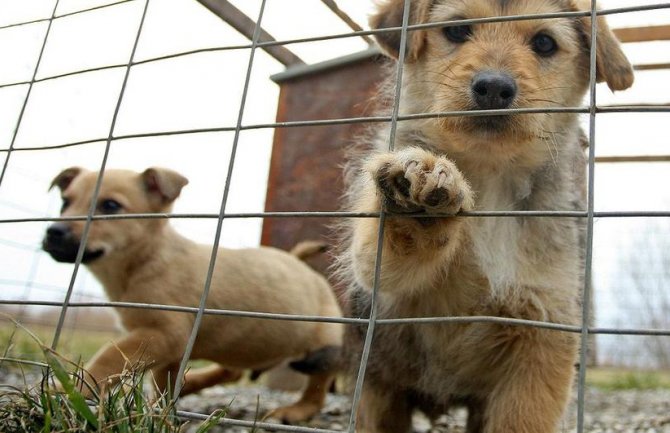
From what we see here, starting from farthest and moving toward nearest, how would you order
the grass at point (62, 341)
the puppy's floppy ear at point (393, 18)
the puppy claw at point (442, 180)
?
the grass at point (62, 341), the puppy's floppy ear at point (393, 18), the puppy claw at point (442, 180)

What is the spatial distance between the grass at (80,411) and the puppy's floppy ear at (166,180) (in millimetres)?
2615

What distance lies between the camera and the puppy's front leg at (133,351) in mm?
3881

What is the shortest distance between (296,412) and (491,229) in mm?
2472

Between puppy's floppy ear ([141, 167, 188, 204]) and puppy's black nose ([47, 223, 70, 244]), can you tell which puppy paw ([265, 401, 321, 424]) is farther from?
puppy's black nose ([47, 223, 70, 244])

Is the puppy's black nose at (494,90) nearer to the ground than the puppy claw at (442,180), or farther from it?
farther from it

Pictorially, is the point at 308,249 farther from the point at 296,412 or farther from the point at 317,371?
the point at 296,412

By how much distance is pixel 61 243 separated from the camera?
169 inches

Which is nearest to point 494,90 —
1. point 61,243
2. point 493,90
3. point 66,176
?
point 493,90

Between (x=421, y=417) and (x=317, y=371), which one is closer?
(x=421, y=417)

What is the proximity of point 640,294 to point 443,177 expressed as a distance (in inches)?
420

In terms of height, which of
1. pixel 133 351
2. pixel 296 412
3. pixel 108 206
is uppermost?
pixel 108 206

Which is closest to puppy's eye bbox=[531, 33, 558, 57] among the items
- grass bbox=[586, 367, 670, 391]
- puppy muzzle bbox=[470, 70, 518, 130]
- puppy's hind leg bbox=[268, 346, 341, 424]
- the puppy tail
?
puppy muzzle bbox=[470, 70, 518, 130]

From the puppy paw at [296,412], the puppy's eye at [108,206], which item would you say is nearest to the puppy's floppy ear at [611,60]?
the puppy paw at [296,412]

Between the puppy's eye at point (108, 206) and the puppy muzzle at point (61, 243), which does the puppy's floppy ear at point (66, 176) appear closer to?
the puppy's eye at point (108, 206)
